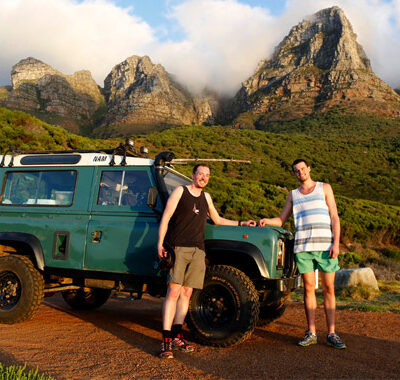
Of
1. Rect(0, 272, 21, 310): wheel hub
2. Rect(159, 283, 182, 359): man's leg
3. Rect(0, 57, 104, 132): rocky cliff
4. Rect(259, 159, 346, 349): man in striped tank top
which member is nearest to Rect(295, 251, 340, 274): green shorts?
Rect(259, 159, 346, 349): man in striped tank top

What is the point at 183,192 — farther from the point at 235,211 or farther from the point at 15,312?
the point at 235,211

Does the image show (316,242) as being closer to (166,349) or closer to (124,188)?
(166,349)

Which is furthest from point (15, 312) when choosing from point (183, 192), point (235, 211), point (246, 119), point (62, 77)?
point (62, 77)

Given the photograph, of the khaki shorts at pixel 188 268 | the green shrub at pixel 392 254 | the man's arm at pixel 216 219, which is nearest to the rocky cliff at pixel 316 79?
the green shrub at pixel 392 254

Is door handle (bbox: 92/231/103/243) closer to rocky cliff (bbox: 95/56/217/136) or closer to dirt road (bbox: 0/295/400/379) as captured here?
dirt road (bbox: 0/295/400/379)

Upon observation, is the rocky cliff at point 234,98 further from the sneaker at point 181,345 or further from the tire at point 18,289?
the sneaker at point 181,345

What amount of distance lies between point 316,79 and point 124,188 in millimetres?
98775

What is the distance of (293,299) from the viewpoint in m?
9.16

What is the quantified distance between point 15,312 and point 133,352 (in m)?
2.13

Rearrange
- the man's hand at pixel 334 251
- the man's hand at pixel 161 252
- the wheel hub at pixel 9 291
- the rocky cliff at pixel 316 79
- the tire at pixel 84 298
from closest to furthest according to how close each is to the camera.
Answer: the man's hand at pixel 161 252, the man's hand at pixel 334 251, the wheel hub at pixel 9 291, the tire at pixel 84 298, the rocky cliff at pixel 316 79

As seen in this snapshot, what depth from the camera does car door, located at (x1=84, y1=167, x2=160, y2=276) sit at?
4.78 metres

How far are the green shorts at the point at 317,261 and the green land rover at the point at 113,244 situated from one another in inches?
8.8

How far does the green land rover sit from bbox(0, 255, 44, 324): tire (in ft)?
0.05

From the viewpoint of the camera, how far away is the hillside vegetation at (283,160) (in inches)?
878
